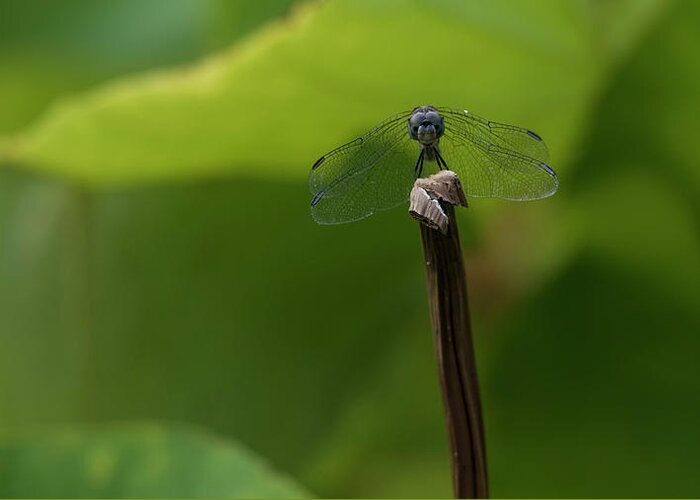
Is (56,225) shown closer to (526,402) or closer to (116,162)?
(116,162)

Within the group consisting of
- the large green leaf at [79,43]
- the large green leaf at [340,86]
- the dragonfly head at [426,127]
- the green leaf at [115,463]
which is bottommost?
the green leaf at [115,463]

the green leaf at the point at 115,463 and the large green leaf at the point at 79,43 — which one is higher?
the large green leaf at the point at 79,43

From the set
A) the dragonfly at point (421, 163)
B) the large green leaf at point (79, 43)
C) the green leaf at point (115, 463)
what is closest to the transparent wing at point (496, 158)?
the dragonfly at point (421, 163)

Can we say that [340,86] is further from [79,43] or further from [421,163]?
[79,43]

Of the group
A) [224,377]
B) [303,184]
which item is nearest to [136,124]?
[303,184]

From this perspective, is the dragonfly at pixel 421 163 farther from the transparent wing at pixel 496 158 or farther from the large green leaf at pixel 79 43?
the large green leaf at pixel 79 43

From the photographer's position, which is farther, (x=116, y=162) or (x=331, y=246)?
(x=331, y=246)

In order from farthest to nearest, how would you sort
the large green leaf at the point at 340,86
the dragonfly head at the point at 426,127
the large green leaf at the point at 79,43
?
the large green leaf at the point at 79,43 < the large green leaf at the point at 340,86 < the dragonfly head at the point at 426,127

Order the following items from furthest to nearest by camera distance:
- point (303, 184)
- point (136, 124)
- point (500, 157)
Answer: point (303, 184) < point (136, 124) < point (500, 157)
